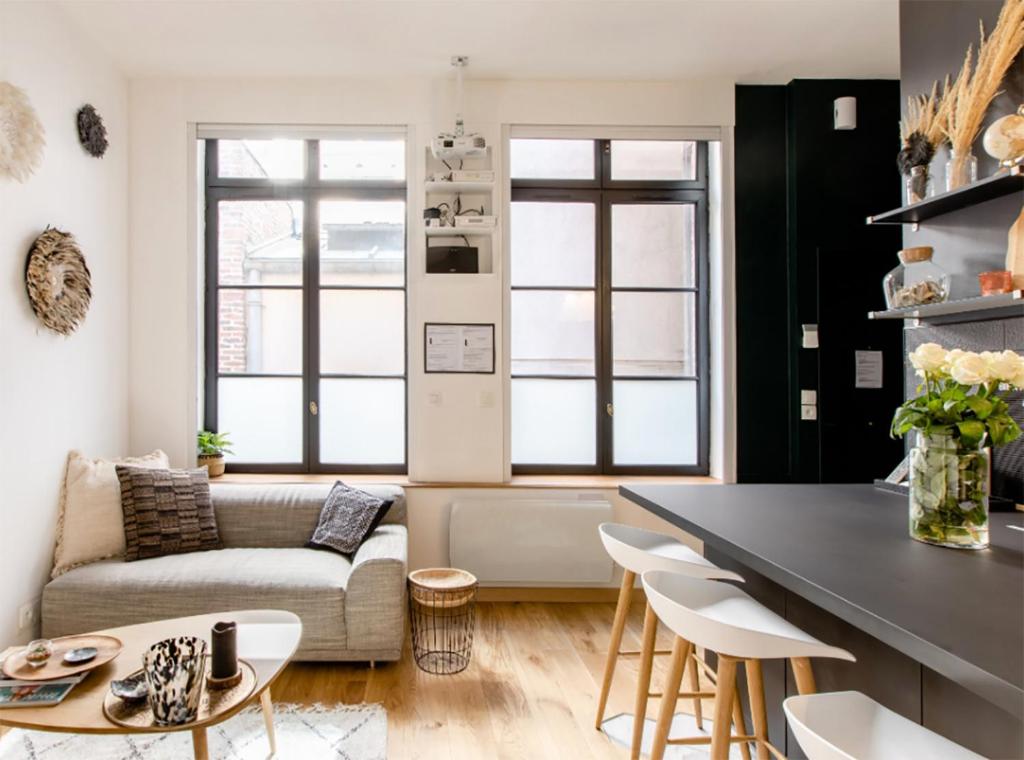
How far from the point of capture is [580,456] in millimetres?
3834

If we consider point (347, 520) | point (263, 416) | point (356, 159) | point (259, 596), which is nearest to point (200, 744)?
point (259, 596)

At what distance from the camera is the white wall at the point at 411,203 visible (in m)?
3.56

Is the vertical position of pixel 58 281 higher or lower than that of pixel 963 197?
lower

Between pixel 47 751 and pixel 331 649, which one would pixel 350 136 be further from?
pixel 47 751

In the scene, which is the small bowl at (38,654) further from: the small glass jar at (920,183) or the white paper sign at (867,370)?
the white paper sign at (867,370)

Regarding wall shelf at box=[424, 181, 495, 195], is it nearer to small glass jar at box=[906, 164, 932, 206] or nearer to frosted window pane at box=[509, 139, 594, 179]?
frosted window pane at box=[509, 139, 594, 179]

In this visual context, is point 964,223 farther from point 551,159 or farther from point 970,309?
point 551,159

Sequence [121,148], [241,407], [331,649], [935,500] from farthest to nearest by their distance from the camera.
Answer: [241,407] < [121,148] < [331,649] < [935,500]

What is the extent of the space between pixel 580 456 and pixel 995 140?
2575 millimetres

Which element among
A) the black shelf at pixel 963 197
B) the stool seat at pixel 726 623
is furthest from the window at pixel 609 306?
the stool seat at pixel 726 623

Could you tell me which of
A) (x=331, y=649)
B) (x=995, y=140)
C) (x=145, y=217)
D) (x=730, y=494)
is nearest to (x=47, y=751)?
(x=331, y=649)

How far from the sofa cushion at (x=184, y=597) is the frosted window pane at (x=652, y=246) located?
2.46 meters

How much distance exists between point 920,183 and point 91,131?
373cm

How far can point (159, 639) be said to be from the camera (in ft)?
6.59
